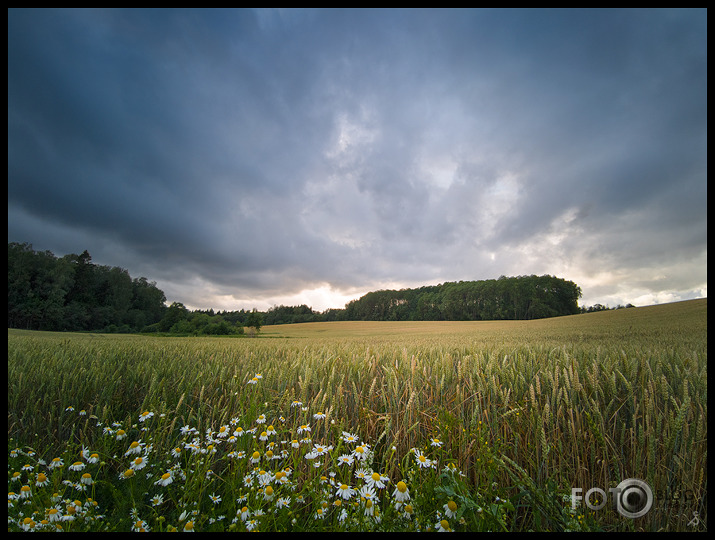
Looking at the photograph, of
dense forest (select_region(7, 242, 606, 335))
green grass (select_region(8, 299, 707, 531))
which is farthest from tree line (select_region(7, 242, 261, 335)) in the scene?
green grass (select_region(8, 299, 707, 531))

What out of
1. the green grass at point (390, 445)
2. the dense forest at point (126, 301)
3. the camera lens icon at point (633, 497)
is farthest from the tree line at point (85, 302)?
the camera lens icon at point (633, 497)

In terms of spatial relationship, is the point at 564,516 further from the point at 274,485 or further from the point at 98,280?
the point at 98,280

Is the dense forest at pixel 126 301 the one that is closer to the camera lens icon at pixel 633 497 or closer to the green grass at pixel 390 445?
the green grass at pixel 390 445

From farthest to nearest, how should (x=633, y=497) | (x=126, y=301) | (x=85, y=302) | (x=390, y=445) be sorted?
(x=126, y=301)
(x=85, y=302)
(x=390, y=445)
(x=633, y=497)

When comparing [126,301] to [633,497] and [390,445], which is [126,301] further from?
[633,497]

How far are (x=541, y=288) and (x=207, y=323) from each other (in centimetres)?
5671

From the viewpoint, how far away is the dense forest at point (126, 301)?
37175 mm

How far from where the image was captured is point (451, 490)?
135cm

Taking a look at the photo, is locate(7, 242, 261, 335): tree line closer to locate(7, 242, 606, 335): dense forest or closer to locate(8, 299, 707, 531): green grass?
locate(7, 242, 606, 335): dense forest

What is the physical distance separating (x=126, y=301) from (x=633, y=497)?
5895 cm

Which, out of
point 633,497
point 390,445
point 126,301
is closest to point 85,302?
point 126,301

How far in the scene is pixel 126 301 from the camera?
45375 mm

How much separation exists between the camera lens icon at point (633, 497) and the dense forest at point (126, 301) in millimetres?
41684
